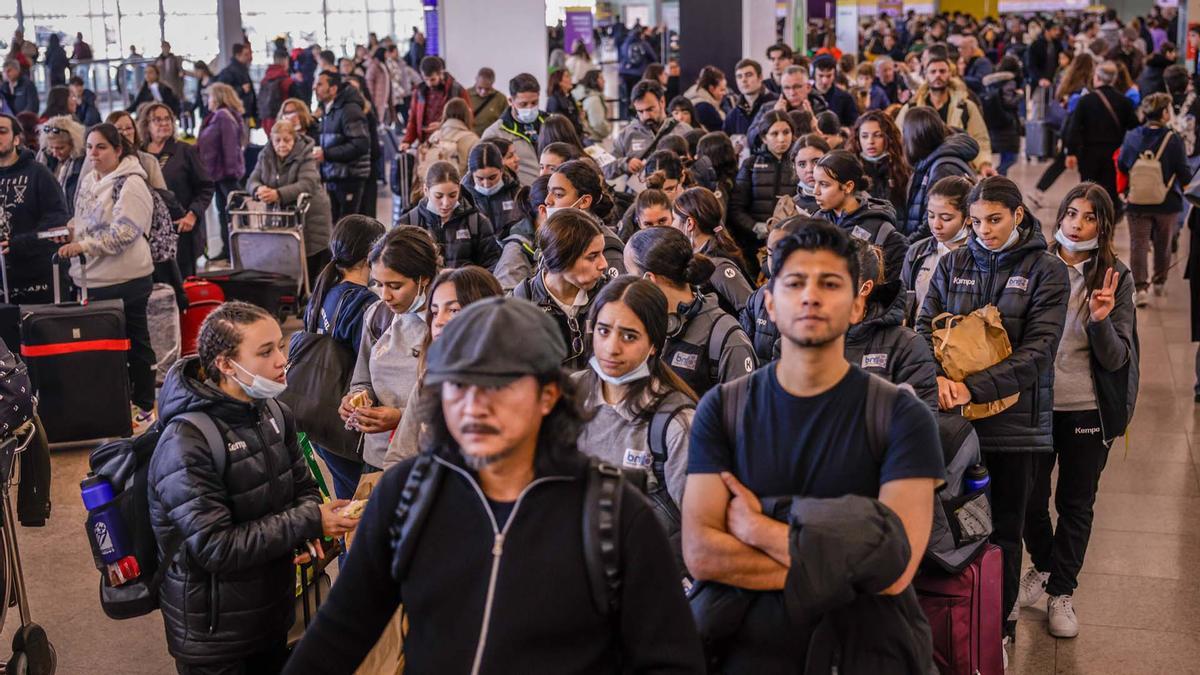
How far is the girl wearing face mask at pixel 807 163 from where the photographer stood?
696 centimetres

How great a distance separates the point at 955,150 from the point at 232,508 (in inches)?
196

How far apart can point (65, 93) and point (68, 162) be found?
4266 mm

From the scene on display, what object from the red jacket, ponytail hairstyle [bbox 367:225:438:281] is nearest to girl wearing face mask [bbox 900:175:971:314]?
ponytail hairstyle [bbox 367:225:438:281]

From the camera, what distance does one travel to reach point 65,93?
1254 centimetres

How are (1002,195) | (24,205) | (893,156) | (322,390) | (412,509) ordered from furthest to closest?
(893,156) < (24,205) < (322,390) < (1002,195) < (412,509)

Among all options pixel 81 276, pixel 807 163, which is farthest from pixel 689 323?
pixel 81 276

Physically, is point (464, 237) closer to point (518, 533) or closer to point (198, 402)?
point (198, 402)

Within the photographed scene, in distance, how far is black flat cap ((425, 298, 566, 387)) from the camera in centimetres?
214

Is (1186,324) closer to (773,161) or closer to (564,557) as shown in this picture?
(773,161)

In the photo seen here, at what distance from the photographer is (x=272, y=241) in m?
9.94

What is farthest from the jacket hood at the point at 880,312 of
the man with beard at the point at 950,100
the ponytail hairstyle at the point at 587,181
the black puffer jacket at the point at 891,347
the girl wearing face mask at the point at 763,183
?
the man with beard at the point at 950,100

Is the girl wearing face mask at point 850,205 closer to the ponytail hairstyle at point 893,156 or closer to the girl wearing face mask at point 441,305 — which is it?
the ponytail hairstyle at point 893,156

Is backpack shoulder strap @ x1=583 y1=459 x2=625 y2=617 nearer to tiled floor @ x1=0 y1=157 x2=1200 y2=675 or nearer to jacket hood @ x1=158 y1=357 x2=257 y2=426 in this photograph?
jacket hood @ x1=158 y1=357 x2=257 y2=426

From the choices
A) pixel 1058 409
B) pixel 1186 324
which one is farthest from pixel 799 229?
pixel 1186 324
